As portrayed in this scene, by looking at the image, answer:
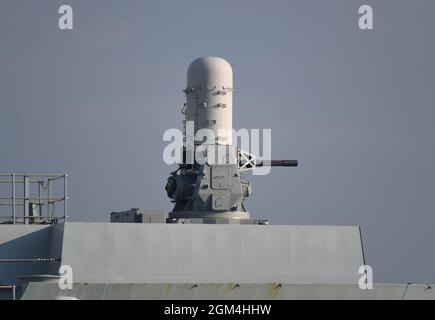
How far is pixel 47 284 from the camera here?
3675 centimetres

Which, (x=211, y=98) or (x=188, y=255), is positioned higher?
(x=211, y=98)

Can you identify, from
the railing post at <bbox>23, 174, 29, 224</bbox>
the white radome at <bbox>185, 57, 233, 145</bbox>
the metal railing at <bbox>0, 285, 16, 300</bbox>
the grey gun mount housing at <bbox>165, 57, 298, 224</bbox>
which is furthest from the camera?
the white radome at <bbox>185, 57, 233, 145</bbox>

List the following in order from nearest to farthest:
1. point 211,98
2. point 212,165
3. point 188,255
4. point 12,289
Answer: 1. point 12,289
2. point 188,255
3. point 212,165
4. point 211,98

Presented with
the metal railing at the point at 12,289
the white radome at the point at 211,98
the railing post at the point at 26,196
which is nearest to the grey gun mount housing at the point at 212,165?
the white radome at the point at 211,98

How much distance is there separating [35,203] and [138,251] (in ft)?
23.4

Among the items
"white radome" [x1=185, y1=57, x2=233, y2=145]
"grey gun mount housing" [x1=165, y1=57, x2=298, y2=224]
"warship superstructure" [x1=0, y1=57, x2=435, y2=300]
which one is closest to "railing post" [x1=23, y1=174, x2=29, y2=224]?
"warship superstructure" [x1=0, y1=57, x2=435, y2=300]

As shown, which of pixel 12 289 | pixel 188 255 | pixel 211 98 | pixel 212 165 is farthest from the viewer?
pixel 211 98

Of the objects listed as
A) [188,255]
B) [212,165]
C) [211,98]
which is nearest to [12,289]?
[188,255]

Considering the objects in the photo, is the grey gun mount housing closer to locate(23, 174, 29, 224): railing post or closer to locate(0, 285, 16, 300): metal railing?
locate(23, 174, 29, 224): railing post

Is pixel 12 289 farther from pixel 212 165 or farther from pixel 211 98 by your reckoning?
pixel 211 98

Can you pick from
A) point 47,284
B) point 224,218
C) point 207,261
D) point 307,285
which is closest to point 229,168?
point 224,218

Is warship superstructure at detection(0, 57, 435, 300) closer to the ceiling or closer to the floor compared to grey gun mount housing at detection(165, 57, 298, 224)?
closer to the floor
